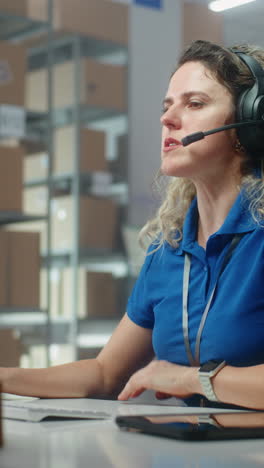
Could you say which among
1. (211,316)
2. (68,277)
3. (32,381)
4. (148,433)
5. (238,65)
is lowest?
(68,277)

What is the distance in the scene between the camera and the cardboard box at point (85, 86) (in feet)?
14.9

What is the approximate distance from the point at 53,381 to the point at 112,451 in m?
0.61

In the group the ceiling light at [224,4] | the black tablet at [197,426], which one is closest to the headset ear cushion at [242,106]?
the black tablet at [197,426]

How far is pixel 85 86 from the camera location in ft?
14.9

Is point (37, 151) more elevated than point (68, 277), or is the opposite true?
point (37, 151)

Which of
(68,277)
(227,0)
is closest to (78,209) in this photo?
(68,277)

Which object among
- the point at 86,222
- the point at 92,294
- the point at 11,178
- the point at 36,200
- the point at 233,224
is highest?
the point at 233,224

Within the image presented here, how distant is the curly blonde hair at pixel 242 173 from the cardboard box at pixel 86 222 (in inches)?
117

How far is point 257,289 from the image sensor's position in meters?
1.25

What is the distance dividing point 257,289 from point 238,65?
1.46 ft

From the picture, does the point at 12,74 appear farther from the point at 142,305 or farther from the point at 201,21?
the point at 142,305

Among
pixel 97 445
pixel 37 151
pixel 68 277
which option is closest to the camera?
pixel 97 445

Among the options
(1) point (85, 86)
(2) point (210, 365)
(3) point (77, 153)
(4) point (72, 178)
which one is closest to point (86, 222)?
(4) point (72, 178)

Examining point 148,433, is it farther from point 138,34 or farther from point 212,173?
point 138,34
